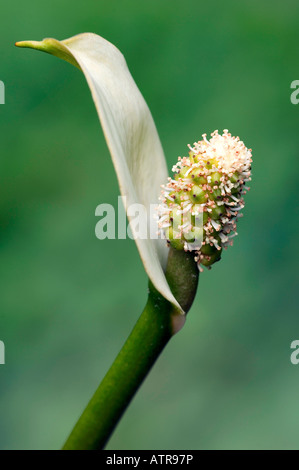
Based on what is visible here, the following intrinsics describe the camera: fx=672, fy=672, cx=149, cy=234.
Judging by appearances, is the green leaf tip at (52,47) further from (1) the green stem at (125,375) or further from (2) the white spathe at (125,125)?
(1) the green stem at (125,375)

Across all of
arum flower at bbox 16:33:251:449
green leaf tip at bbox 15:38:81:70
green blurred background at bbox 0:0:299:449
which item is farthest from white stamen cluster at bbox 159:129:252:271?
green blurred background at bbox 0:0:299:449

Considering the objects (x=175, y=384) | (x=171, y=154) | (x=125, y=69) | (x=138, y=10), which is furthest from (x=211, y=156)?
(x=138, y=10)

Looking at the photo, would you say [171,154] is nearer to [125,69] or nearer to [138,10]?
[138,10]

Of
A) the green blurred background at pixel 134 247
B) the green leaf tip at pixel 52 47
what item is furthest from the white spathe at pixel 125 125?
the green blurred background at pixel 134 247

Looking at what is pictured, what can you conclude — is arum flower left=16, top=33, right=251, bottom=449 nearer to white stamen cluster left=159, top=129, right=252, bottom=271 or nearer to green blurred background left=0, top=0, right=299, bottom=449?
white stamen cluster left=159, top=129, right=252, bottom=271

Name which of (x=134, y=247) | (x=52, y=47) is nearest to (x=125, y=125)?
(x=52, y=47)

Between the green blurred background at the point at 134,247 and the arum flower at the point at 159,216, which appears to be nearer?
the arum flower at the point at 159,216
